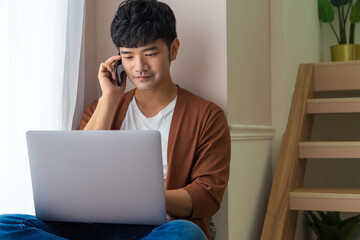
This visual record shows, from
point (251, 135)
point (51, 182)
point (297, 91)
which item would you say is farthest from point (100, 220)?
point (297, 91)

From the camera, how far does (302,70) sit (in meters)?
2.92

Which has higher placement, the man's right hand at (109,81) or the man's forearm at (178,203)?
the man's right hand at (109,81)

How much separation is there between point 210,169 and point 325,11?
8.63ft

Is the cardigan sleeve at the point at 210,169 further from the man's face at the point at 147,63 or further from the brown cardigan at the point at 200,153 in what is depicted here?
the man's face at the point at 147,63

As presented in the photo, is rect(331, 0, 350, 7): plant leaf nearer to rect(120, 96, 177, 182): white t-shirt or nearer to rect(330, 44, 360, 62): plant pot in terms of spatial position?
rect(330, 44, 360, 62): plant pot

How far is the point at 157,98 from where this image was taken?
185cm

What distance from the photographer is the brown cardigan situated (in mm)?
1692

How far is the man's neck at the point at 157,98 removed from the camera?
1.85 meters

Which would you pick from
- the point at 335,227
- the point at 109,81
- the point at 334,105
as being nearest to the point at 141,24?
the point at 109,81

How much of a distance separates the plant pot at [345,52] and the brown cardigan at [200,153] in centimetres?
232

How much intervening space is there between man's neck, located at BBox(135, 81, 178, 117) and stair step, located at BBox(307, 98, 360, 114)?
1.17 metres

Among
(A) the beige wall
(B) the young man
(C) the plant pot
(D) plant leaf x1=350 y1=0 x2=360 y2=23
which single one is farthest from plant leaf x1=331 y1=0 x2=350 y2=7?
(B) the young man

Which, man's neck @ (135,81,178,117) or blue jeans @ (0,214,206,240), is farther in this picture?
man's neck @ (135,81,178,117)

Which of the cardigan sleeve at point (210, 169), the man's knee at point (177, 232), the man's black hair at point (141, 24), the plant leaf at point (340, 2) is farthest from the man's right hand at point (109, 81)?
the plant leaf at point (340, 2)
